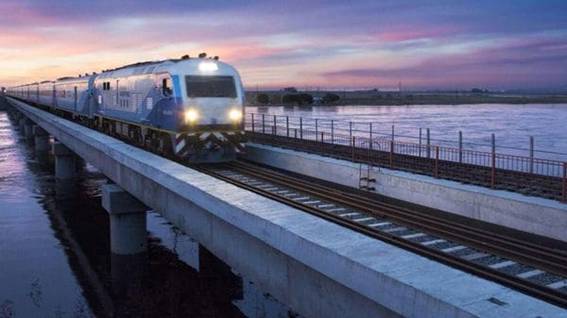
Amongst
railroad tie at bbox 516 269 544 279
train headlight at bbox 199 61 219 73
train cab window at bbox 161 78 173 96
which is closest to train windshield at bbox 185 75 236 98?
train headlight at bbox 199 61 219 73

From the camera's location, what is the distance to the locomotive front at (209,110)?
62.8 ft

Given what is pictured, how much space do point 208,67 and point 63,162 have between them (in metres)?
19.2

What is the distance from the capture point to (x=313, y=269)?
8188mm

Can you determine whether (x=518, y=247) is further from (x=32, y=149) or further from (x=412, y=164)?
(x=32, y=149)

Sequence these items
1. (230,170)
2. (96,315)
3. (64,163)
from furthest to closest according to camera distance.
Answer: (64,163) → (230,170) → (96,315)

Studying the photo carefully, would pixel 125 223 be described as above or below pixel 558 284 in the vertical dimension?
below

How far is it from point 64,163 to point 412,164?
24396 mm

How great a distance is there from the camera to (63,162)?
35688mm

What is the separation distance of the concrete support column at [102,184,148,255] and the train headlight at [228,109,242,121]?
4146 millimetres

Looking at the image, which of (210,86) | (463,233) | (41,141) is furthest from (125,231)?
(41,141)

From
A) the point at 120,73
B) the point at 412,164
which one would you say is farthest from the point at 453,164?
the point at 120,73

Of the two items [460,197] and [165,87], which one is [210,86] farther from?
[460,197]

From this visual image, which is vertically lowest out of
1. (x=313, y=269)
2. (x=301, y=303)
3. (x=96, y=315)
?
(x=96, y=315)

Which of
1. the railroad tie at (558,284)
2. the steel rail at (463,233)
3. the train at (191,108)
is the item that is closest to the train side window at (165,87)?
the train at (191,108)
